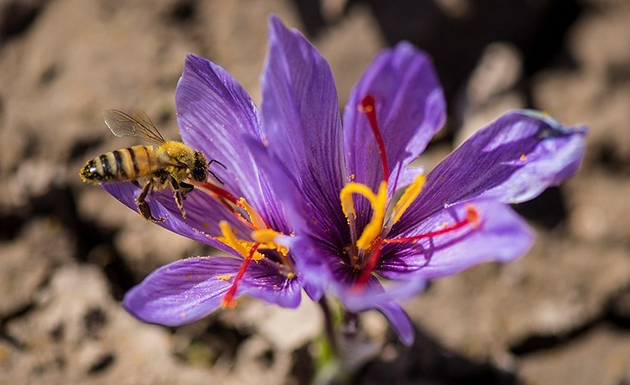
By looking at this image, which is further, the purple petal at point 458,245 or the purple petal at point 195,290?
the purple petal at point 195,290

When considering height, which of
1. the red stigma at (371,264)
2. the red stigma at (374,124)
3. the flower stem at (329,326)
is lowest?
the flower stem at (329,326)

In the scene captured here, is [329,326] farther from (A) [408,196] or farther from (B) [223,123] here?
(B) [223,123]

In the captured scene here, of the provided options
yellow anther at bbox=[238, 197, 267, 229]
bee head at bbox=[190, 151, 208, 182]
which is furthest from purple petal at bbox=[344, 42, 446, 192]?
bee head at bbox=[190, 151, 208, 182]

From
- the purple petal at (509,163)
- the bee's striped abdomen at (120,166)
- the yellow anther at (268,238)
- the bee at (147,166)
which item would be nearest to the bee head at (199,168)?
the bee at (147,166)

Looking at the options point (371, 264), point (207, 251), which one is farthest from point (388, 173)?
point (207, 251)

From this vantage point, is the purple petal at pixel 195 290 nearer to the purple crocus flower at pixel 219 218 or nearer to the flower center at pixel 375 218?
the purple crocus flower at pixel 219 218

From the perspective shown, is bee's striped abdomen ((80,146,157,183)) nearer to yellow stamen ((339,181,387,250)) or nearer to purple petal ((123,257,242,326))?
purple petal ((123,257,242,326))
